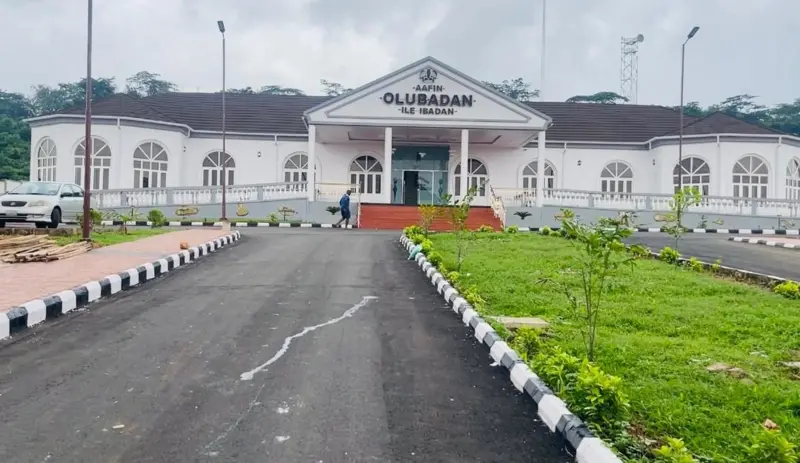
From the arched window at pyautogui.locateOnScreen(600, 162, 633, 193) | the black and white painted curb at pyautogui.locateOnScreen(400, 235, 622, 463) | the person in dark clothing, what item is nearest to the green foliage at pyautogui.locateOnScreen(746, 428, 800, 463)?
the black and white painted curb at pyautogui.locateOnScreen(400, 235, 622, 463)

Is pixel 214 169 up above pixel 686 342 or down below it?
above

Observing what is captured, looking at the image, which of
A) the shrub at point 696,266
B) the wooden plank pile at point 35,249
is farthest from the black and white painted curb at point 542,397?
the wooden plank pile at point 35,249

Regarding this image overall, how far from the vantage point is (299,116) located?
3456cm

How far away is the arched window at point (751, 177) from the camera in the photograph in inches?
1177

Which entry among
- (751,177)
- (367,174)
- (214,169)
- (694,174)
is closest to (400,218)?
(367,174)

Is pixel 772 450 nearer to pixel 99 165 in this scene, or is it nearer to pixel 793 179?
pixel 99 165

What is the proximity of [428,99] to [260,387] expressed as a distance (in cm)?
2275

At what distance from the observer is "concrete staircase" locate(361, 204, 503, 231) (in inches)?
947

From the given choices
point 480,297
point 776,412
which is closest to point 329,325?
point 480,297

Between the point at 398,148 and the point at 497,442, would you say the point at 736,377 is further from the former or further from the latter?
the point at 398,148

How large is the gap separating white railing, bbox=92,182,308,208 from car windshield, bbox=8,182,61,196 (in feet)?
30.0

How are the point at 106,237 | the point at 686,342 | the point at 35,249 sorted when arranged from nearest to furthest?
the point at 686,342
the point at 35,249
the point at 106,237

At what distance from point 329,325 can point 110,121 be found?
25310mm

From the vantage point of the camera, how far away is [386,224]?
24.5 metres
